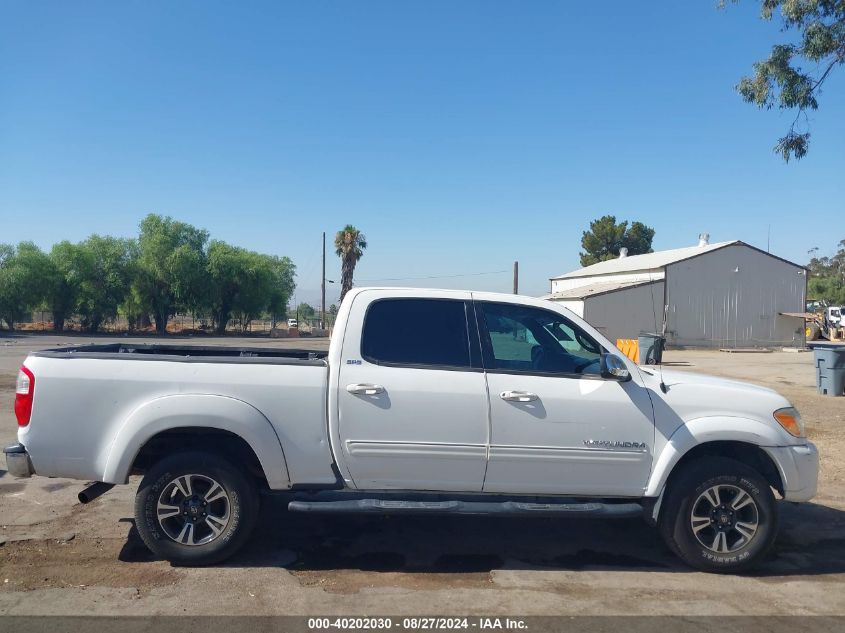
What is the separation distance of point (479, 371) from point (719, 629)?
2200 mm

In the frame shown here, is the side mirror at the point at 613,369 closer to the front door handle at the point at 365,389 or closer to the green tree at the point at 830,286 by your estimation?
the front door handle at the point at 365,389

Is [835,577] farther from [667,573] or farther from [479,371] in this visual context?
A: [479,371]

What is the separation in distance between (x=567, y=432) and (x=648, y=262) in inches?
1801

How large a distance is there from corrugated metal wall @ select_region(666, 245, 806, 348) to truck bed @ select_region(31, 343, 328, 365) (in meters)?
38.3

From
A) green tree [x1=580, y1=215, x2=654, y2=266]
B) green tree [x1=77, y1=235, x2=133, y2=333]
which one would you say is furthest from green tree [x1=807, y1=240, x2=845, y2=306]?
green tree [x1=77, y1=235, x2=133, y2=333]

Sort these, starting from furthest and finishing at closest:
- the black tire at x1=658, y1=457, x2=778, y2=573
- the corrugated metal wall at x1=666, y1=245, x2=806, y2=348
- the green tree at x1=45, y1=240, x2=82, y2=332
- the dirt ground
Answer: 1. the green tree at x1=45, y1=240, x2=82, y2=332
2. the corrugated metal wall at x1=666, y1=245, x2=806, y2=348
3. the black tire at x1=658, y1=457, x2=778, y2=573
4. the dirt ground

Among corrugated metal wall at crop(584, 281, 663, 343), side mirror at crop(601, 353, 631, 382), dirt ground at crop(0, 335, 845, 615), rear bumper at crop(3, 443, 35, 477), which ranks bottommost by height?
dirt ground at crop(0, 335, 845, 615)

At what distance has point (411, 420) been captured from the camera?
4.79 metres

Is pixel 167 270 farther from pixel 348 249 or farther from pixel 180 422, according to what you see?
pixel 180 422

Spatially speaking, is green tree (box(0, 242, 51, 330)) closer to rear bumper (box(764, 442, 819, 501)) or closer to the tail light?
the tail light

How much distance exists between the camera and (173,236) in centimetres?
5294

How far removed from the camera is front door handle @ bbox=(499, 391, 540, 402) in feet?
15.8

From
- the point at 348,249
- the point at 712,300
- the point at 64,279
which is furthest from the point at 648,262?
the point at 64,279

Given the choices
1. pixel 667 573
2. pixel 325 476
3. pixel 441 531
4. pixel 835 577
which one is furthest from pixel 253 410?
pixel 835 577
